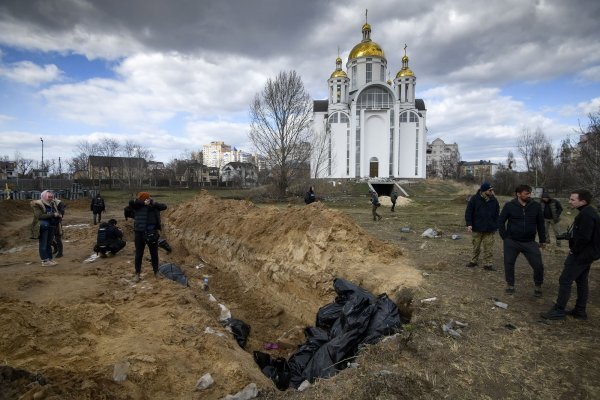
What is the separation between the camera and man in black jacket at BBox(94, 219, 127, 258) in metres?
9.05

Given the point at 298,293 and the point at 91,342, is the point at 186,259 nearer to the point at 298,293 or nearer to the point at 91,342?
the point at 298,293

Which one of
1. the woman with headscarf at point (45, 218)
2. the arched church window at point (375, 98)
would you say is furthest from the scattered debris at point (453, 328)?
the arched church window at point (375, 98)

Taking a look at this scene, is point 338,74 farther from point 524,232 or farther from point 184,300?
point 184,300

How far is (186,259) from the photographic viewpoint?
1070 cm

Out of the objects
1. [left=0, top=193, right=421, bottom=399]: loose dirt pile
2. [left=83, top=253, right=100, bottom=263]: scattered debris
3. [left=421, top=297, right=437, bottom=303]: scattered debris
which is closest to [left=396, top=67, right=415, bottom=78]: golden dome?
[left=0, top=193, right=421, bottom=399]: loose dirt pile

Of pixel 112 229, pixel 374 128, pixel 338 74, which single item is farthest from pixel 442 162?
pixel 112 229

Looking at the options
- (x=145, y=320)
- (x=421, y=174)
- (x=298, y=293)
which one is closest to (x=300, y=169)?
(x=421, y=174)

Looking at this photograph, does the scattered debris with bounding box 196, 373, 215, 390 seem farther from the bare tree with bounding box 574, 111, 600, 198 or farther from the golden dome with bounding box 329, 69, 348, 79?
the golden dome with bounding box 329, 69, 348, 79

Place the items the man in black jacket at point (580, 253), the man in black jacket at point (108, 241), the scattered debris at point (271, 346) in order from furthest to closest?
the man in black jacket at point (108, 241), the scattered debris at point (271, 346), the man in black jacket at point (580, 253)

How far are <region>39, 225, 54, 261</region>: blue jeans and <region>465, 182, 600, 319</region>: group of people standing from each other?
32.2ft

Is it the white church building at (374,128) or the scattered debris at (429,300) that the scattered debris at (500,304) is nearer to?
the scattered debris at (429,300)

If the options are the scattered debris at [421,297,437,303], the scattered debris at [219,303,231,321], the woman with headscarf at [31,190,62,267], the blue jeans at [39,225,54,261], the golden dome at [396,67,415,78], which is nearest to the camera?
the scattered debris at [421,297,437,303]

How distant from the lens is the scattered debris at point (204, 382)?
3.71 metres

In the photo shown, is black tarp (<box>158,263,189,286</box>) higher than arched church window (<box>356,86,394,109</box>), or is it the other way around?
arched church window (<box>356,86,394,109</box>)
